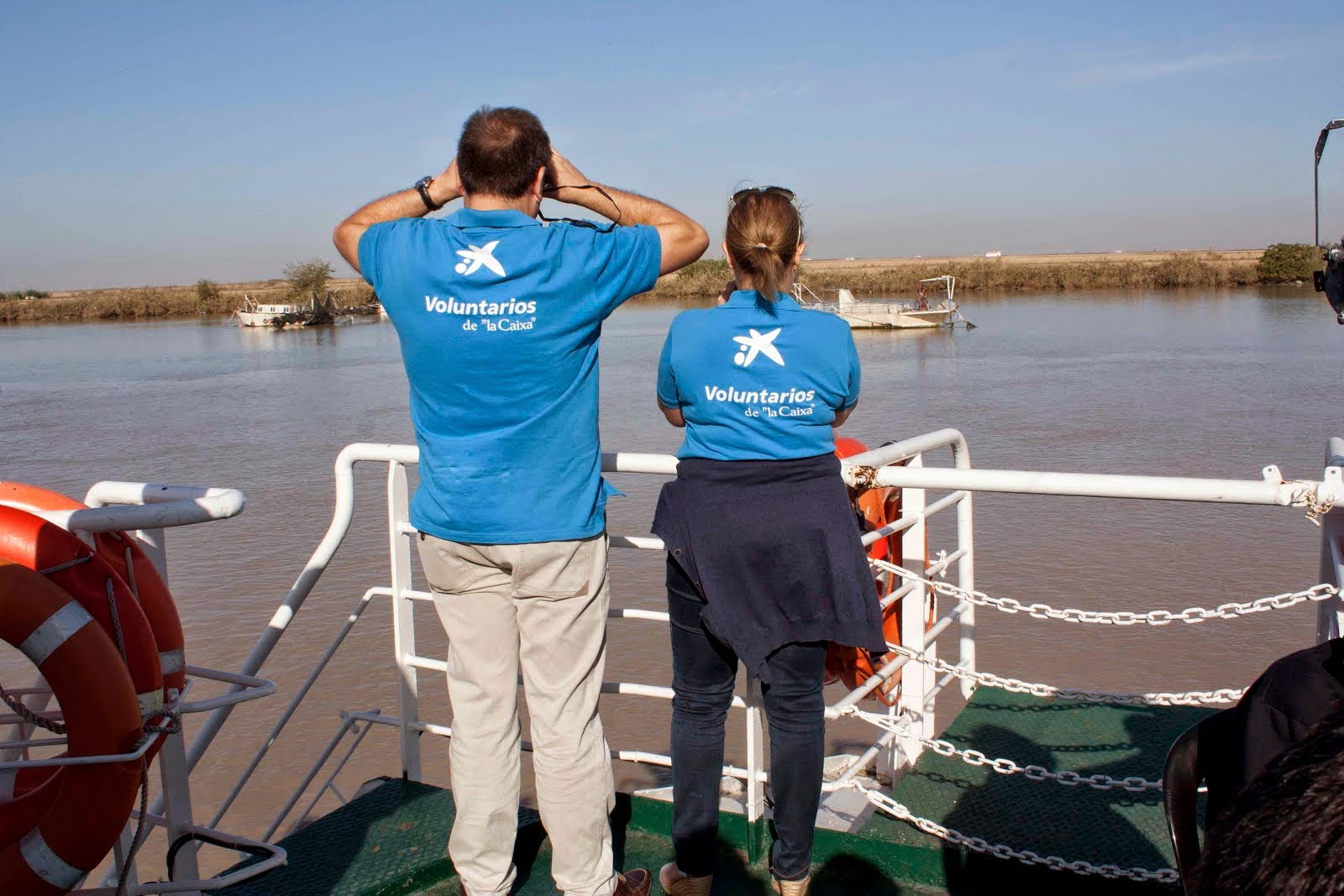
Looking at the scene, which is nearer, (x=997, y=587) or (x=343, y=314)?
(x=997, y=587)

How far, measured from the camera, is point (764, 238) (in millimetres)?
2289

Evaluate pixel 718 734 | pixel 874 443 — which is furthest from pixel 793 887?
pixel 874 443

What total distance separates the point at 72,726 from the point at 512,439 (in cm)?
96

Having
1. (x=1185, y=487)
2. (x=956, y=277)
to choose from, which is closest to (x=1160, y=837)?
(x=1185, y=487)

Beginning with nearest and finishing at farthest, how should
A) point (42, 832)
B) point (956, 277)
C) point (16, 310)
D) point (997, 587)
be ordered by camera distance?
point (42, 832)
point (997, 587)
point (956, 277)
point (16, 310)

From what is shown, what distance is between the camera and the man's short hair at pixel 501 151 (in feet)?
7.38

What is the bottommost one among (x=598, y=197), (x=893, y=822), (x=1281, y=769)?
(x=893, y=822)

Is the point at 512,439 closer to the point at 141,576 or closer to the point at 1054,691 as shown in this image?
the point at 141,576

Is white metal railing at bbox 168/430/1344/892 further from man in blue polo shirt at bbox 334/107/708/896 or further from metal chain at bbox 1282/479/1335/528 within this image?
man in blue polo shirt at bbox 334/107/708/896

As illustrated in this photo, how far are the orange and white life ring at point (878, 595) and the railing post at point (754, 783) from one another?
338 millimetres

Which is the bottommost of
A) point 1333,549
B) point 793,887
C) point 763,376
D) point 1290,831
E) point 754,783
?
point 793,887

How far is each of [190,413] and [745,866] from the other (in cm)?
1808

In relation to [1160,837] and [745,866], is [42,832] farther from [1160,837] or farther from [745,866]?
[1160,837]

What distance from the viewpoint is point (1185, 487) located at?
7.73 feet
